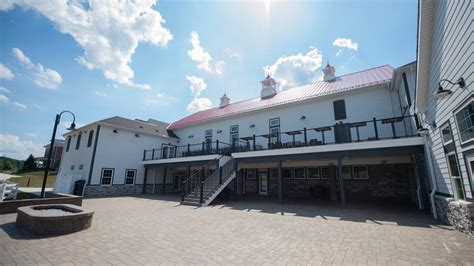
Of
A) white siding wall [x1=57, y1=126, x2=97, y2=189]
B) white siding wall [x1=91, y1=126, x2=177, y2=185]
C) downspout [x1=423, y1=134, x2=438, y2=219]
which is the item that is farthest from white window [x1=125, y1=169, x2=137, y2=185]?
downspout [x1=423, y1=134, x2=438, y2=219]

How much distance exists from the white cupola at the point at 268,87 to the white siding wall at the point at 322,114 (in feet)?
12.3

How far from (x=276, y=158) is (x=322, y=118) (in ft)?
15.1

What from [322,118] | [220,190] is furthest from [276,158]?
[322,118]

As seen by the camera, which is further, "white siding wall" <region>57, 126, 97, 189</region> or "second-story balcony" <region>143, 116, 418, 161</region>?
"white siding wall" <region>57, 126, 97, 189</region>

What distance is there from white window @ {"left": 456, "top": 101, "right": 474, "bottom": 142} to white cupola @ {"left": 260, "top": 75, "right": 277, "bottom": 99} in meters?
14.4

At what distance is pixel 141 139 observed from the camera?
1875 cm

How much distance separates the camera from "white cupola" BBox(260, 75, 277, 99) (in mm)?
19078

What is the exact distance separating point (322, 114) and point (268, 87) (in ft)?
23.7

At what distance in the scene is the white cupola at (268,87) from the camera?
62.6 feet

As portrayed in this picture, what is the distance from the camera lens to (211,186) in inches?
472

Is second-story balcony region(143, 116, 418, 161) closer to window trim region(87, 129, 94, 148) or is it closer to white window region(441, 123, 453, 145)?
white window region(441, 123, 453, 145)

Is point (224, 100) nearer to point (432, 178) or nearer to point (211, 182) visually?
point (211, 182)

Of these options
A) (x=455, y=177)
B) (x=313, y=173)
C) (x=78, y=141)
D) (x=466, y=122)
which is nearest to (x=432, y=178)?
(x=455, y=177)

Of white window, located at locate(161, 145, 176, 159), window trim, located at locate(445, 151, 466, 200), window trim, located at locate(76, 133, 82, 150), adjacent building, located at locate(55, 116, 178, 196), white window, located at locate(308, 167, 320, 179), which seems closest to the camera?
window trim, located at locate(445, 151, 466, 200)
